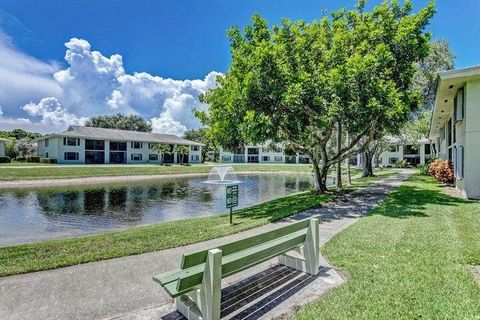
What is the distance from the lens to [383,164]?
215 feet

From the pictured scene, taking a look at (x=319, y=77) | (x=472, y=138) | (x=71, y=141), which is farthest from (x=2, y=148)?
(x=472, y=138)

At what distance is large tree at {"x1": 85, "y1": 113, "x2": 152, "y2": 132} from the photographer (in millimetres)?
85562

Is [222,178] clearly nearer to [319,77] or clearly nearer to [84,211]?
[84,211]

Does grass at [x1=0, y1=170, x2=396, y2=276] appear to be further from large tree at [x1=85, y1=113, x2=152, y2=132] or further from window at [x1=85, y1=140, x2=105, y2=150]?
large tree at [x1=85, y1=113, x2=152, y2=132]

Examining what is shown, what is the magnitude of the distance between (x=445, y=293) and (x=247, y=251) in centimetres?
293

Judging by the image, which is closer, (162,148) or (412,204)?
(412,204)

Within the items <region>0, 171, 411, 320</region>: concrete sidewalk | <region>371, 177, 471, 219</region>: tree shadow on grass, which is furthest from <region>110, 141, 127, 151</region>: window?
<region>0, 171, 411, 320</region>: concrete sidewalk

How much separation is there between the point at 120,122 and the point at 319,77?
8188 centimetres

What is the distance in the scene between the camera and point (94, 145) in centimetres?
5662

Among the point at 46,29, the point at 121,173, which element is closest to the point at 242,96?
the point at 46,29

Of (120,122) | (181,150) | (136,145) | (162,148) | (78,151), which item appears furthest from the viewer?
(120,122)

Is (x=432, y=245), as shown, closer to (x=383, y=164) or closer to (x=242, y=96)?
(x=242, y=96)

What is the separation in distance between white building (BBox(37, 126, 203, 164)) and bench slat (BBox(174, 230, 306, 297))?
54935 millimetres

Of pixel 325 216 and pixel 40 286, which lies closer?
pixel 40 286
